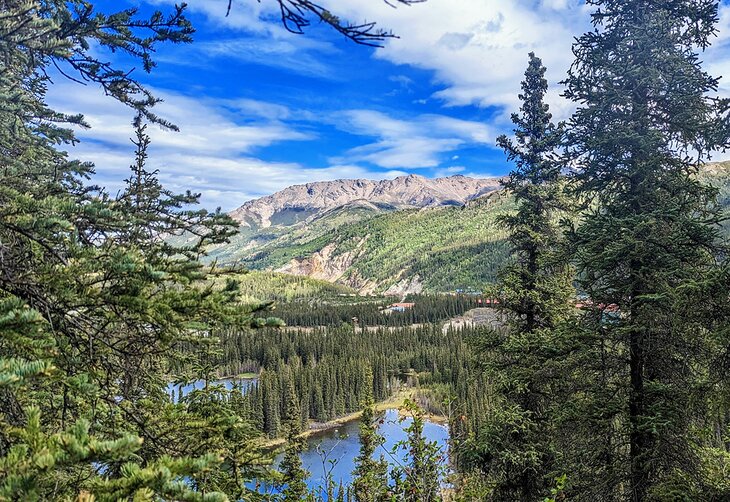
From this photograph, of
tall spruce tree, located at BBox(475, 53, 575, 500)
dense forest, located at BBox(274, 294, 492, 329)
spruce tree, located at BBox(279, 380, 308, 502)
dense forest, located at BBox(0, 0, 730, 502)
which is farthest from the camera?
dense forest, located at BBox(274, 294, 492, 329)

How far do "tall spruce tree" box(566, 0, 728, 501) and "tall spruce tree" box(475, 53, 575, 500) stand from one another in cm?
139

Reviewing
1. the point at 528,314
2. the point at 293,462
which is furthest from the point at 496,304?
the point at 293,462

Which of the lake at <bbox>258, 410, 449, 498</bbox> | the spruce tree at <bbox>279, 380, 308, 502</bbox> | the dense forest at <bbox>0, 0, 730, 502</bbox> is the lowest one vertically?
the lake at <bbox>258, 410, 449, 498</bbox>

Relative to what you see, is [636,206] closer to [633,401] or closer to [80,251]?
[633,401]

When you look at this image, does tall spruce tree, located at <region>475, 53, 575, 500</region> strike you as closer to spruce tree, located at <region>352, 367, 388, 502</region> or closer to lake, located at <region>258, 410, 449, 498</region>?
spruce tree, located at <region>352, 367, 388, 502</region>

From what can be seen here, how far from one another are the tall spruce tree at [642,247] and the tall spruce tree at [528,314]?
4.56 ft

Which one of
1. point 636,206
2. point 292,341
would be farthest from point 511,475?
point 292,341

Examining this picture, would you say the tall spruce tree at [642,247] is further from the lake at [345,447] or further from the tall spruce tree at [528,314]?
the lake at [345,447]

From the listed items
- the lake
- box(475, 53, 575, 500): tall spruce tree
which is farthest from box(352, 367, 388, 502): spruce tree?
the lake

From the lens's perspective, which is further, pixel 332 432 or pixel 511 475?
pixel 332 432

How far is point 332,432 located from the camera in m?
70.1

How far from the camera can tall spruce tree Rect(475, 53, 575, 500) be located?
12172 mm

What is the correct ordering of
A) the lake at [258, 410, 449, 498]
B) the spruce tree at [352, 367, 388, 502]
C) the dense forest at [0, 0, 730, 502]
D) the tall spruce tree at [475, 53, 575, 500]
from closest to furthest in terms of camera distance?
the dense forest at [0, 0, 730, 502], the spruce tree at [352, 367, 388, 502], the tall spruce tree at [475, 53, 575, 500], the lake at [258, 410, 449, 498]

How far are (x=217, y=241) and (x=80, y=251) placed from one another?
155 cm
